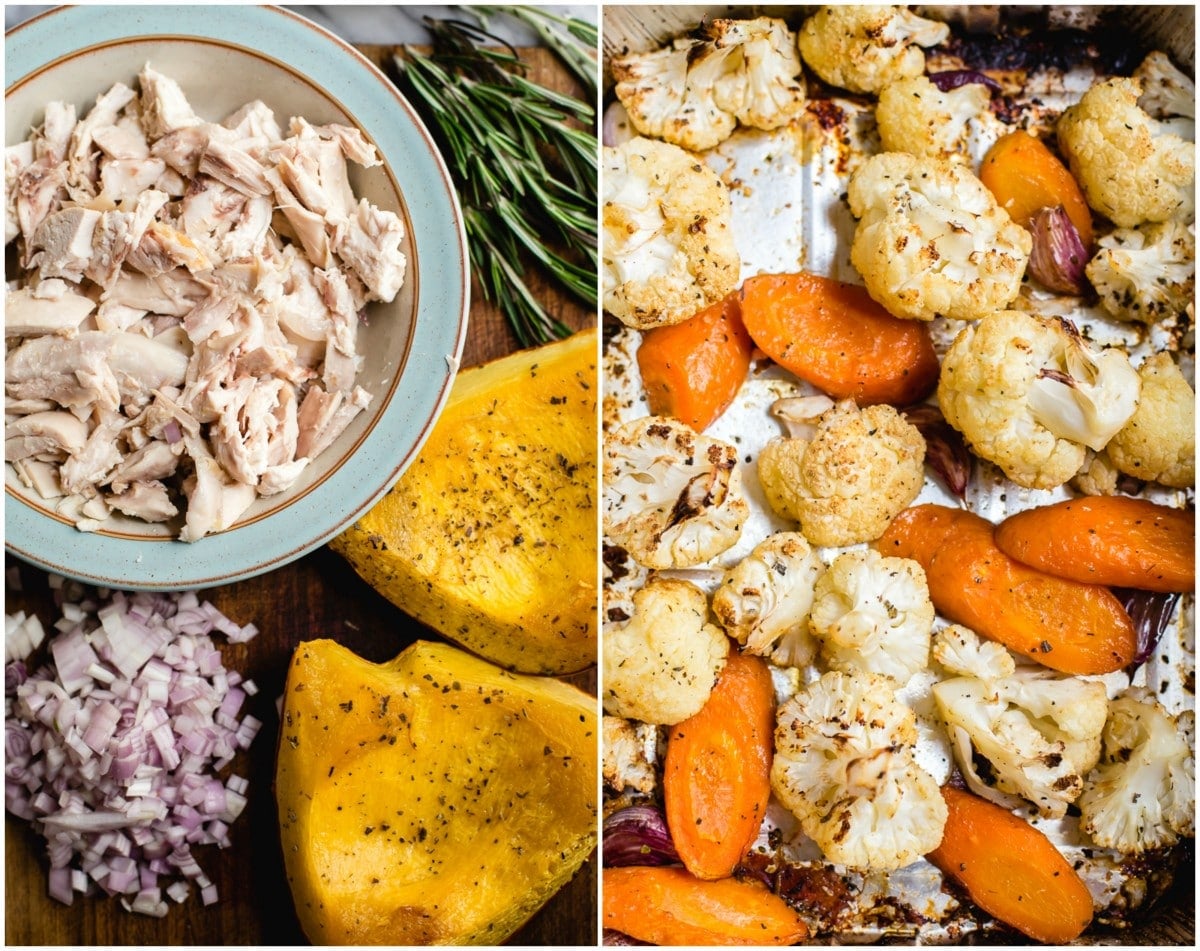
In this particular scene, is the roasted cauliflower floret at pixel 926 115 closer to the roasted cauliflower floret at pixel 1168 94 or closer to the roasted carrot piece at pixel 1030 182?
the roasted carrot piece at pixel 1030 182

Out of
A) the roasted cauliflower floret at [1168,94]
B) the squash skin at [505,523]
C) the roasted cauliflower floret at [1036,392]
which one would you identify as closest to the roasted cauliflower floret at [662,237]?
the squash skin at [505,523]

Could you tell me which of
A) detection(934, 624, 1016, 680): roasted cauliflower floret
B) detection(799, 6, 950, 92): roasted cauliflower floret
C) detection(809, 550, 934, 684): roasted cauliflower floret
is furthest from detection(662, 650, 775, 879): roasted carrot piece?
detection(799, 6, 950, 92): roasted cauliflower floret

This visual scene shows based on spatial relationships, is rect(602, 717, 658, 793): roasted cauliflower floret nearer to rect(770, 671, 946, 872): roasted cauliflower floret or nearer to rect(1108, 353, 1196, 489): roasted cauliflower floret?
rect(770, 671, 946, 872): roasted cauliflower floret

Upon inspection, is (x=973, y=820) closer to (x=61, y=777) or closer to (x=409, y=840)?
(x=409, y=840)

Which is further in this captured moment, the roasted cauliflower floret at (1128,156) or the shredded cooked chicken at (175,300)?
the roasted cauliflower floret at (1128,156)

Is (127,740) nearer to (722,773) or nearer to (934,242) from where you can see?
(722,773)
